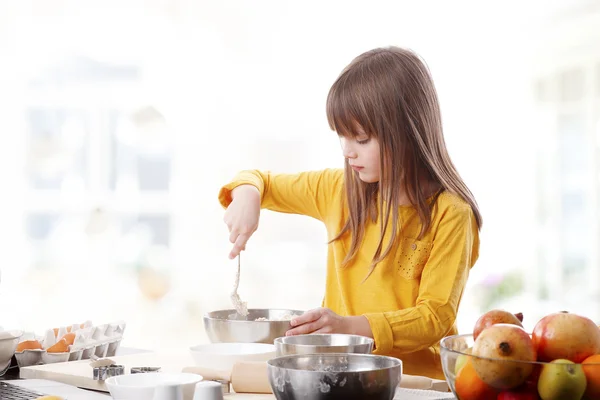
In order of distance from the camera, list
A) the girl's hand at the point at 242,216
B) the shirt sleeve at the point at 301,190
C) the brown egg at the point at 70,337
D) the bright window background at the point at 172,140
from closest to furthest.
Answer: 1. the brown egg at the point at 70,337
2. the girl's hand at the point at 242,216
3. the shirt sleeve at the point at 301,190
4. the bright window background at the point at 172,140

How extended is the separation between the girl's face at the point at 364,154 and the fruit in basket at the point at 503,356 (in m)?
0.89

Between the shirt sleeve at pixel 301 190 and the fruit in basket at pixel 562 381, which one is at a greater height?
the shirt sleeve at pixel 301 190

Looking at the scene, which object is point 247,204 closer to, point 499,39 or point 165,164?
point 165,164

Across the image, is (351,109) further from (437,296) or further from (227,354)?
(227,354)

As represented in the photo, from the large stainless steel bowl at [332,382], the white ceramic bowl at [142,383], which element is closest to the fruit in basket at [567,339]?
the large stainless steel bowl at [332,382]

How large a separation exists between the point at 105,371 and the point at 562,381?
80cm

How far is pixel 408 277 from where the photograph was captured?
1.84 m

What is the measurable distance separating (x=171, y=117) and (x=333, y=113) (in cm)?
331

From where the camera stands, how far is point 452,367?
999 mm

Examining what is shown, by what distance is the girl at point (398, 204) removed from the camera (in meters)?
1.78

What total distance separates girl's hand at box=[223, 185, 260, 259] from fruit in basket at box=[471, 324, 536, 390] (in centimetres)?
85

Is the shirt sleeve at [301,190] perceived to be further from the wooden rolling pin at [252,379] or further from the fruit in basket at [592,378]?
the fruit in basket at [592,378]

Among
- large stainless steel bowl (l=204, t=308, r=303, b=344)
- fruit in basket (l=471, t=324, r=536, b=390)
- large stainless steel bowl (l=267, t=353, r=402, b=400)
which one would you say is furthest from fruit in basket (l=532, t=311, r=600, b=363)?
large stainless steel bowl (l=204, t=308, r=303, b=344)

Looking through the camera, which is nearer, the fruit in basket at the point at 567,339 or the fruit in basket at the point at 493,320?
the fruit in basket at the point at 567,339
